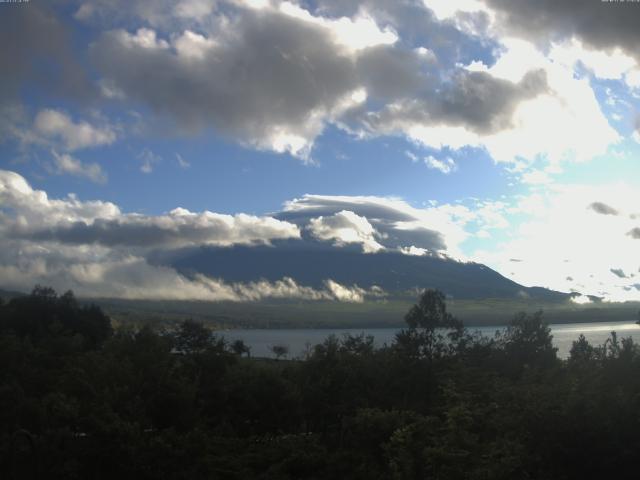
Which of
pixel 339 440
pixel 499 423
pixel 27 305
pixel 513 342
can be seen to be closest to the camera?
pixel 499 423

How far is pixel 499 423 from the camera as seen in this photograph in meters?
26.5

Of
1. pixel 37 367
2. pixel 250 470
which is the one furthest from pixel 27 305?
pixel 250 470

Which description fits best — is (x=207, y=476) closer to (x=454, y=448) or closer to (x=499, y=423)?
(x=454, y=448)

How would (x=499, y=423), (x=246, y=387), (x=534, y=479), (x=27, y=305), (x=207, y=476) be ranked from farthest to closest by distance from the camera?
1. (x=27, y=305)
2. (x=246, y=387)
3. (x=499, y=423)
4. (x=207, y=476)
5. (x=534, y=479)

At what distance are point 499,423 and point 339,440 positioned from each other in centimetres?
760

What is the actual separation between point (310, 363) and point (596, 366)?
62.0 feet

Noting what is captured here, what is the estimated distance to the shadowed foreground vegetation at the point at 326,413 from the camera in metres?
21.2

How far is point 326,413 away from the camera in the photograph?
113ft

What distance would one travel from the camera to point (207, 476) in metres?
22.6

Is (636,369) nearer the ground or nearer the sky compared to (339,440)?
nearer the sky

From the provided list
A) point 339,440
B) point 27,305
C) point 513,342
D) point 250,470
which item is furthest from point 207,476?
point 27,305

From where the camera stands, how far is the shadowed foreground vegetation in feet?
69.5

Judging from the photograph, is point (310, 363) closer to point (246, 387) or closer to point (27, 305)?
point (246, 387)

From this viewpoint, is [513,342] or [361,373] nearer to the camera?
[361,373]
